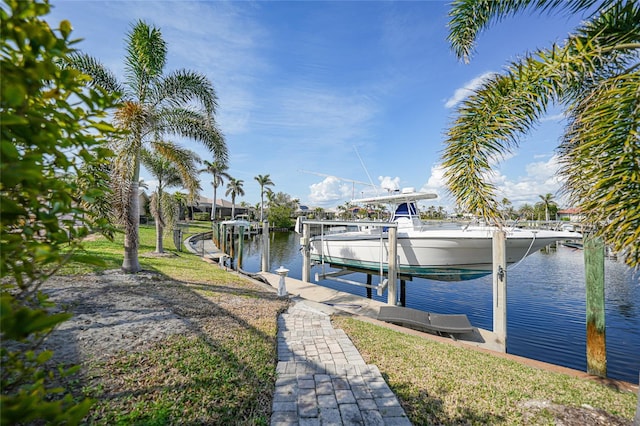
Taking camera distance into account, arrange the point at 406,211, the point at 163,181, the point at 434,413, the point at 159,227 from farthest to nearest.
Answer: the point at 163,181
the point at 159,227
the point at 406,211
the point at 434,413

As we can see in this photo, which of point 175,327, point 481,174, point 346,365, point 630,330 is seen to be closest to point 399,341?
point 346,365

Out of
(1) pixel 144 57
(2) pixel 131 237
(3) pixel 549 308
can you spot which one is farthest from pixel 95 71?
(3) pixel 549 308

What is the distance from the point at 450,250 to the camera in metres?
9.16

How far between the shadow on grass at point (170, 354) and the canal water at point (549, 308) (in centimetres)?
525

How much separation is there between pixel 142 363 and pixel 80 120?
3163 millimetres

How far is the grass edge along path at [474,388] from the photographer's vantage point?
297cm

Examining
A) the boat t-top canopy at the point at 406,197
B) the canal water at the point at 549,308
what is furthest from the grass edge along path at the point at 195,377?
the boat t-top canopy at the point at 406,197

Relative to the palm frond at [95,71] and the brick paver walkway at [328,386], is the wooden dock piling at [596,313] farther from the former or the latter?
the palm frond at [95,71]

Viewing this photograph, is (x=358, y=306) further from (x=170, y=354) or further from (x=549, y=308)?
(x=549, y=308)

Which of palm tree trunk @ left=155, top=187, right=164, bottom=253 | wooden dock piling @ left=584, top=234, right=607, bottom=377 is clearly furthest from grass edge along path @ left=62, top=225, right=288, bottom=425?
palm tree trunk @ left=155, top=187, right=164, bottom=253

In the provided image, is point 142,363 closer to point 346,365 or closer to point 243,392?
point 243,392

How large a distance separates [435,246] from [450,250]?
477 mm

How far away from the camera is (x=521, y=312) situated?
1007 centimetres

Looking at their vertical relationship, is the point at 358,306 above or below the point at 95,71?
below
